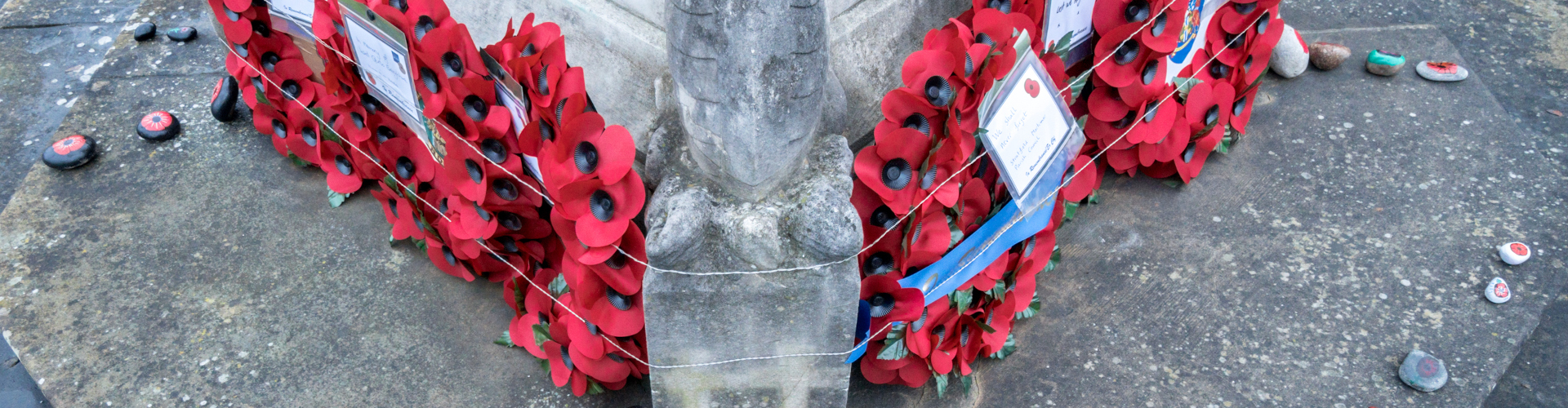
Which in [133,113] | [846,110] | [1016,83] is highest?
[1016,83]

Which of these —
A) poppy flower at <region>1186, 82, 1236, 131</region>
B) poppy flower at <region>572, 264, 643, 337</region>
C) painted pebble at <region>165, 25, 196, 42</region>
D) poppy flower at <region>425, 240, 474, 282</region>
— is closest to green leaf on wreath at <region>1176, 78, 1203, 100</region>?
poppy flower at <region>1186, 82, 1236, 131</region>

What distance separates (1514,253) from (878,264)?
1828mm

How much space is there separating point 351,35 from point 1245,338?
2285 millimetres

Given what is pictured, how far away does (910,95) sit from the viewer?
1797 millimetres

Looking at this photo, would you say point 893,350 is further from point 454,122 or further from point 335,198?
point 335,198

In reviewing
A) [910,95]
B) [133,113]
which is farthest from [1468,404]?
[133,113]

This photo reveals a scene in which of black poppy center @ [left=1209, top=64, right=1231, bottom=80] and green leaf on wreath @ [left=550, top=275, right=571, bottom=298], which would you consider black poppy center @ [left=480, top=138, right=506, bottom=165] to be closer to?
green leaf on wreath @ [left=550, top=275, right=571, bottom=298]

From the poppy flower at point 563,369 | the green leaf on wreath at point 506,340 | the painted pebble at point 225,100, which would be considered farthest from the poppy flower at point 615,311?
the painted pebble at point 225,100

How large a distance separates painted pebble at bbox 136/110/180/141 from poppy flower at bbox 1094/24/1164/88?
2831 millimetres

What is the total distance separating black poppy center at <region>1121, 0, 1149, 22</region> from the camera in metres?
2.38

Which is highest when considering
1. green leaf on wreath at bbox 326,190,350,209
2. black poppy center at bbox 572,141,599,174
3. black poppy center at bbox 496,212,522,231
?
black poppy center at bbox 572,141,599,174

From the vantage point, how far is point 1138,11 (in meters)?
2.39

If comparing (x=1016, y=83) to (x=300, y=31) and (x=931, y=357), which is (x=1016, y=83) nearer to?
(x=931, y=357)

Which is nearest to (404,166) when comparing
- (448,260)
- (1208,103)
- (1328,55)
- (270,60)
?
(448,260)
